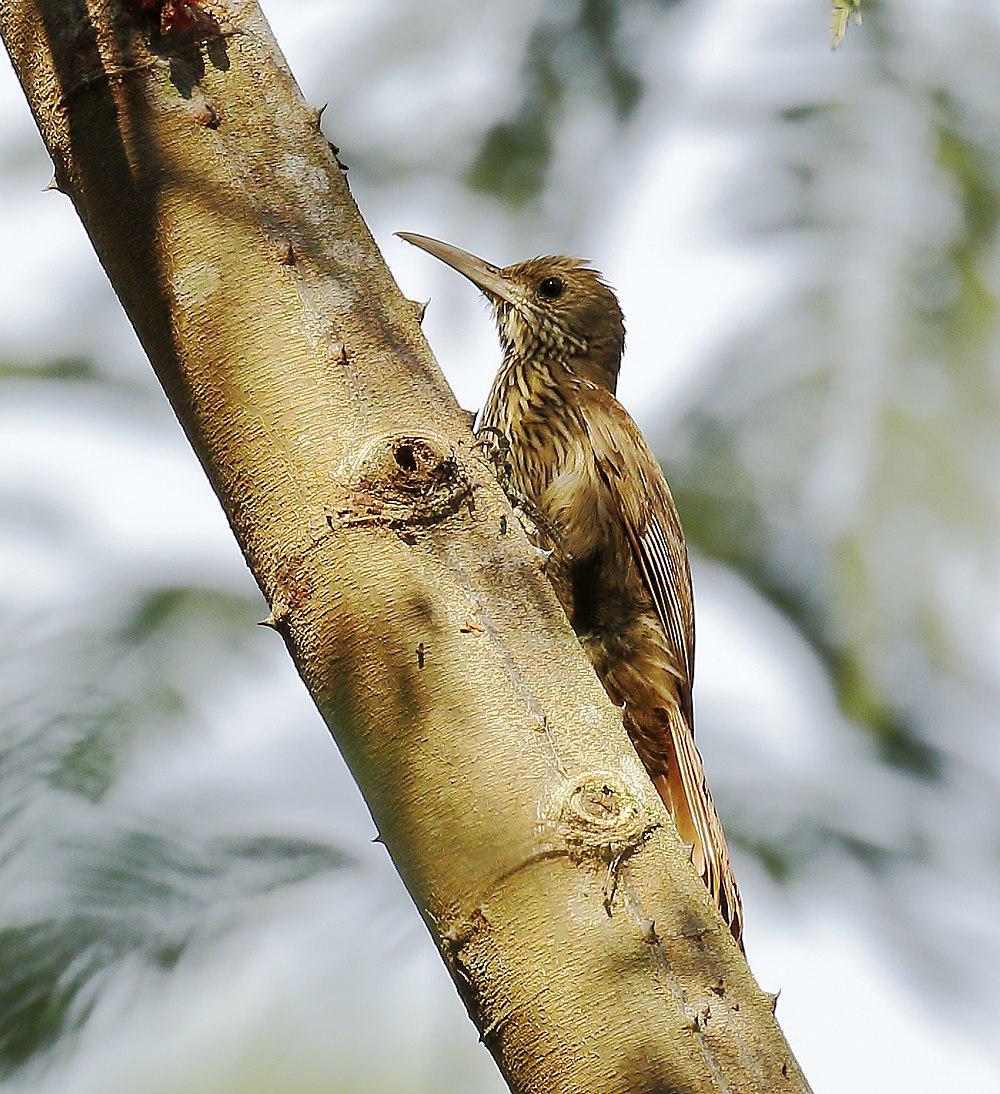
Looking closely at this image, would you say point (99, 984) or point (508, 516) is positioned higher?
point (508, 516)

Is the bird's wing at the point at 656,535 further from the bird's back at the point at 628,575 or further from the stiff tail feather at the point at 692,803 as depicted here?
the stiff tail feather at the point at 692,803

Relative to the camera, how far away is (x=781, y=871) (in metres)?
2.87

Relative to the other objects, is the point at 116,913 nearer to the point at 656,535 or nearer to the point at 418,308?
the point at 418,308

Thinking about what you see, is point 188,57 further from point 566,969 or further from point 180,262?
point 566,969

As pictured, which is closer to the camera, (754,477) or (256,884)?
(256,884)

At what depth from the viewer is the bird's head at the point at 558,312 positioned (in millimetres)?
4805

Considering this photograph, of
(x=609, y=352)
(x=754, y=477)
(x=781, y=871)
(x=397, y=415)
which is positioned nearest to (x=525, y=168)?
(x=609, y=352)

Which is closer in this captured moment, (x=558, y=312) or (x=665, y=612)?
(x=665, y=612)

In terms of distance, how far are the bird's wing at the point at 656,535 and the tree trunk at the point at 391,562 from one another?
2.00 metres

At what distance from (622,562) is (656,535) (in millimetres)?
153

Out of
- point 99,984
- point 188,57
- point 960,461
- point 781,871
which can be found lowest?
point 99,984

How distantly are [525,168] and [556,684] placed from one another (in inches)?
108

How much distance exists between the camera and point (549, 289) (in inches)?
192

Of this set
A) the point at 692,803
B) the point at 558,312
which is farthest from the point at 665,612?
the point at 558,312
